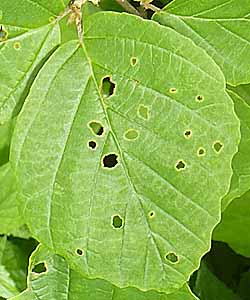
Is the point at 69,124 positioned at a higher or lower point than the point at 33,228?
higher

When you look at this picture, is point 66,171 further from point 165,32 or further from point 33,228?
point 165,32

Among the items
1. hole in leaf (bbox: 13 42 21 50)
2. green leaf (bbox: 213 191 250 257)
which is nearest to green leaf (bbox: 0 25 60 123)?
hole in leaf (bbox: 13 42 21 50)

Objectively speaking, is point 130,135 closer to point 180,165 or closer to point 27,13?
point 180,165

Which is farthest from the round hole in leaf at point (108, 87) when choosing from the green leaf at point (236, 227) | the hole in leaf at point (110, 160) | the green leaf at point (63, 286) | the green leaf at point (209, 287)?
the green leaf at point (209, 287)

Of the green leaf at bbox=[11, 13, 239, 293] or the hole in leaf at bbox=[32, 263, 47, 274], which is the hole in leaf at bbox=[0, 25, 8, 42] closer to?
the green leaf at bbox=[11, 13, 239, 293]

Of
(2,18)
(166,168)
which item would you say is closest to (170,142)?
(166,168)

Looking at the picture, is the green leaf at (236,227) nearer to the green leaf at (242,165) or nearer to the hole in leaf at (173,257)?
the green leaf at (242,165)

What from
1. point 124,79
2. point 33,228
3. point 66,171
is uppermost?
point 124,79
